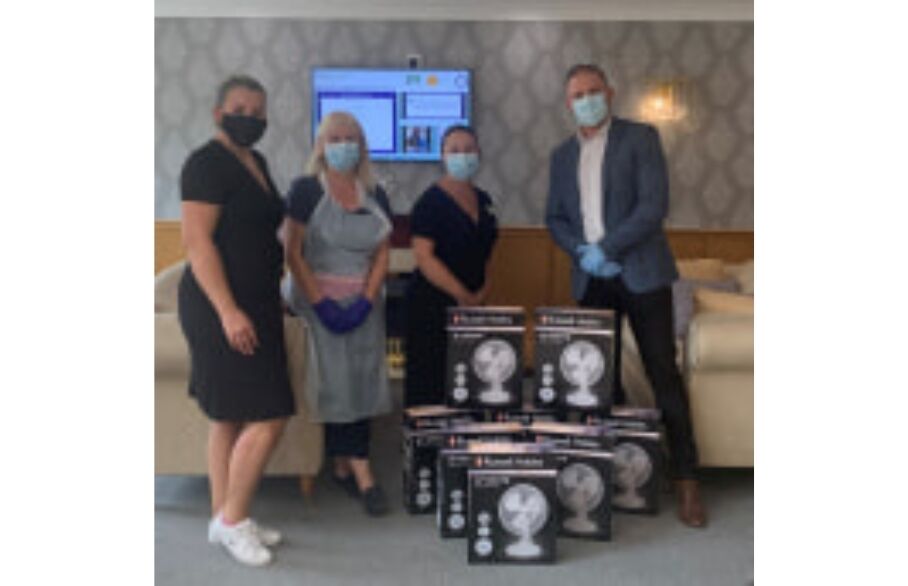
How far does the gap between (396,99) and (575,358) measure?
2.65 meters

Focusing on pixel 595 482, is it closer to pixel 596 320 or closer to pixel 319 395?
pixel 596 320

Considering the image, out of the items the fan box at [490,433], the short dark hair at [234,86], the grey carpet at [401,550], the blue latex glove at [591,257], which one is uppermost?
the short dark hair at [234,86]

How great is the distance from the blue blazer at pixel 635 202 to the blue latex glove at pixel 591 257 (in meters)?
0.02

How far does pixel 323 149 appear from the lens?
7.12 ft

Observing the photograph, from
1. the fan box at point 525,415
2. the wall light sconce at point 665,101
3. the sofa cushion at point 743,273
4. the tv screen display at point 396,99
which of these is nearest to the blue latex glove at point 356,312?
the fan box at point 525,415

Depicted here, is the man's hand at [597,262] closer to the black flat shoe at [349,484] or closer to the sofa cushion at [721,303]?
the sofa cushion at [721,303]

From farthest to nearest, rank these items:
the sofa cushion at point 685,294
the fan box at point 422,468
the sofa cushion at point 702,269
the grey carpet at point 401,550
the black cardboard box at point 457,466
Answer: the sofa cushion at point 702,269
the sofa cushion at point 685,294
the fan box at point 422,468
the black cardboard box at point 457,466
the grey carpet at point 401,550

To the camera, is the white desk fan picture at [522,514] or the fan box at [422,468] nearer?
the white desk fan picture at [522,514]

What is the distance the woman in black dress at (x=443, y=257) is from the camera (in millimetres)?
2381

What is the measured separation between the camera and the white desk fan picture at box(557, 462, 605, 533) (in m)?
2.15

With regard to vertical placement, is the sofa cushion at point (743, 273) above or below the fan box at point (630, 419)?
above

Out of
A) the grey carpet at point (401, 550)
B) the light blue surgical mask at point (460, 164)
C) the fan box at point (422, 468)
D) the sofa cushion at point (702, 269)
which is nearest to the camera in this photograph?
the grey carpet at point (401, 550)

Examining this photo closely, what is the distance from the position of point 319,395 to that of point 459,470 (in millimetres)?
461
